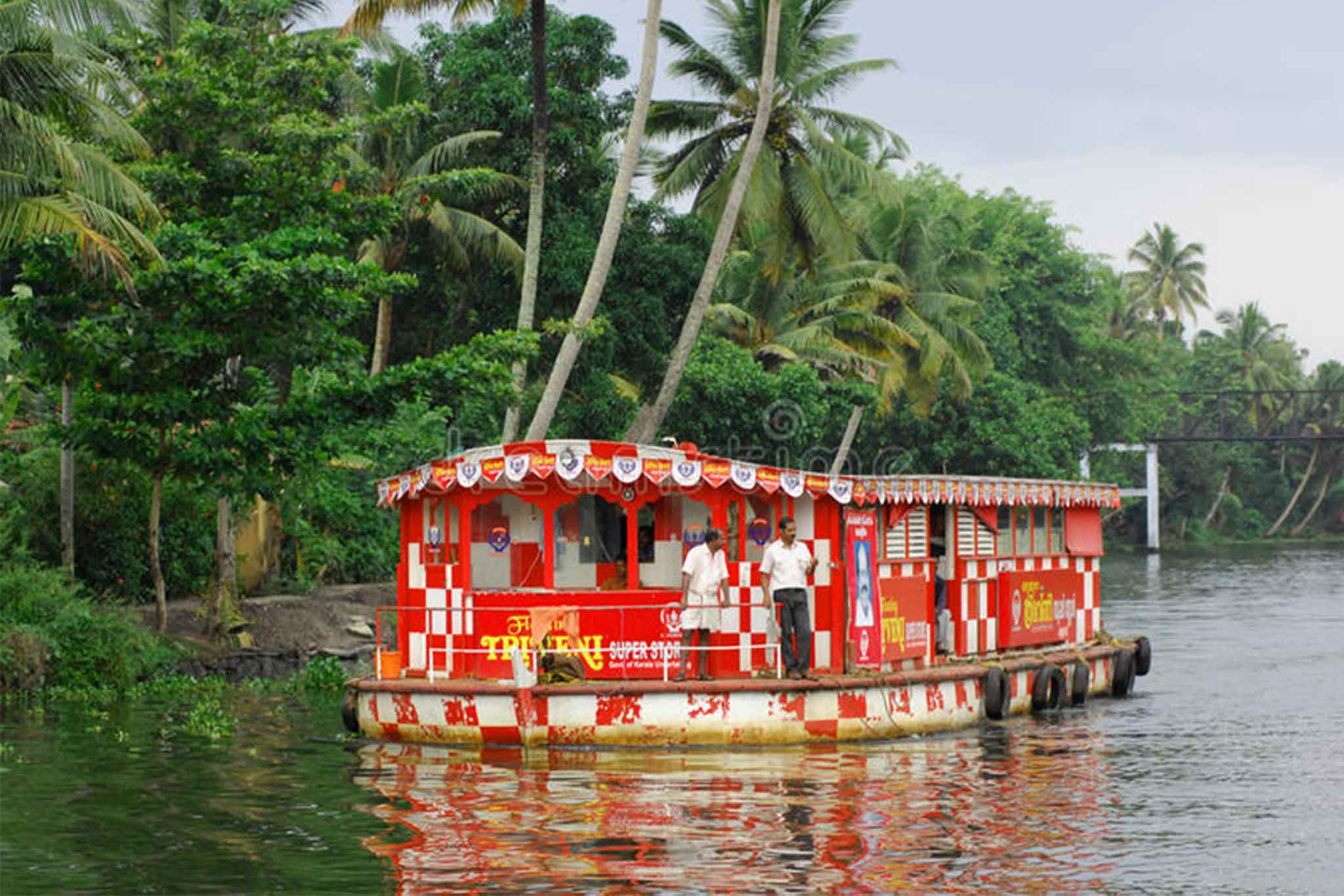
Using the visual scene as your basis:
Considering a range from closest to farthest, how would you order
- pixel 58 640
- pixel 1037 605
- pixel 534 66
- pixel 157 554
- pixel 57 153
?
pixel 57 153
pixel 1037 605
pixel 58 640
pixel 157 554
pixel 534 66

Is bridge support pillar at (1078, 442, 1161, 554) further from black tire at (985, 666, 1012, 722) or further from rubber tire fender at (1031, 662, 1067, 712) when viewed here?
black tire at (985, 666, 1012, 722)

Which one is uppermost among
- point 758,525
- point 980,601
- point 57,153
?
point 57,153

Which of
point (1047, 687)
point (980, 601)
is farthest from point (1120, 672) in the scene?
point (980, 601)

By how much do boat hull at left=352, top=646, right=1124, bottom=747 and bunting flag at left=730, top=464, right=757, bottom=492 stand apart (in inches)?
75.0

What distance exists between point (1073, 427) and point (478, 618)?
44.7m

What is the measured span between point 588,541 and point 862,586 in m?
2.84

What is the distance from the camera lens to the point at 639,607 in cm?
1805

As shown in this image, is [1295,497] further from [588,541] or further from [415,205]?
[588,541]

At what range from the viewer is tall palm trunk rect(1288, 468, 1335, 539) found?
9925 cm

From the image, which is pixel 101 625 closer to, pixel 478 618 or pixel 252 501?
pixel 252 501

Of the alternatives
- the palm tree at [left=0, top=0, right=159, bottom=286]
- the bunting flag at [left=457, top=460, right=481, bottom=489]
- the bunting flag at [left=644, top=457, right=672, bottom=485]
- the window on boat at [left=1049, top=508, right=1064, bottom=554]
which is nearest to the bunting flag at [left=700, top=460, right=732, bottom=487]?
the bunting flag at [left=644, top=457, right=672, bottom=485]

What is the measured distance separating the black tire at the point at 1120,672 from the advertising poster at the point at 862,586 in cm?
700

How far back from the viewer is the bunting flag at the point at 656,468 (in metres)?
18.2

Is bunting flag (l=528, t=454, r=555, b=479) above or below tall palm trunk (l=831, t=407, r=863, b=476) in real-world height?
below
